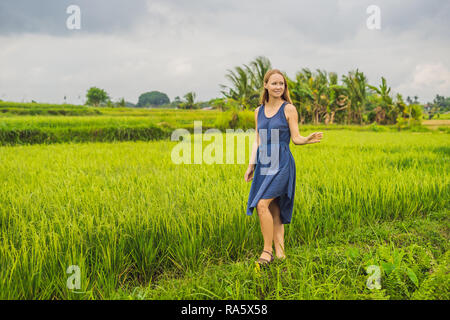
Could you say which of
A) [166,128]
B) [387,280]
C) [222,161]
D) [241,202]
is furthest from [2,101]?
[387,280]

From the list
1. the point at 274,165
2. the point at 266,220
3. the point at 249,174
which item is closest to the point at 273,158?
the point at 274,165

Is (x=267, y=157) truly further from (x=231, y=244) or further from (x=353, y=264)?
(x=353, y=264)

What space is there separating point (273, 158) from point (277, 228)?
0.45 meters

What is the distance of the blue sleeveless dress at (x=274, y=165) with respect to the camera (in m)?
1.55

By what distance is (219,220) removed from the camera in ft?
6.45

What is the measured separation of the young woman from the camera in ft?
5.09

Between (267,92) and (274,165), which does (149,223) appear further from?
(267,92)

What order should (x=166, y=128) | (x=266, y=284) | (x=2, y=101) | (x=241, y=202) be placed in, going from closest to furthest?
(x=266, y=284), (x=241, y=202), (x=166, y=128), (x=2, y=101)

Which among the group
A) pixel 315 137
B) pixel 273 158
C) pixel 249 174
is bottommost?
pixel 249 174

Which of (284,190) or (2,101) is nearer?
(284,190)

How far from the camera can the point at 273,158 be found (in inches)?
63.0

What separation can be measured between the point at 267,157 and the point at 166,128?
776cm

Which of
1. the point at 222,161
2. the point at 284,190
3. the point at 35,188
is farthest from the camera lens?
the point at 222,161

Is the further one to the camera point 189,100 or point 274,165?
point 189,100
